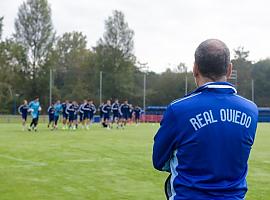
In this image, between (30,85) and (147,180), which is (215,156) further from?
(30,85)

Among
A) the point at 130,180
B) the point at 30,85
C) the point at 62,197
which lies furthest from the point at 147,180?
the point at 30,85

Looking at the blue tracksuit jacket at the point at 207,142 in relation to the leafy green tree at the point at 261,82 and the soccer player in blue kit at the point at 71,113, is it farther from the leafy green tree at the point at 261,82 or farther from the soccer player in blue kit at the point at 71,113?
the leafy green tree at the point at 261,82

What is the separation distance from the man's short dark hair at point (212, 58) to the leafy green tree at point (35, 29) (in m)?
70.5

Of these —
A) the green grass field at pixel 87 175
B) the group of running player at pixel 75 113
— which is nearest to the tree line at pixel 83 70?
the group of running player at pixel 75 113

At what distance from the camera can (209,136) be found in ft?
9.75

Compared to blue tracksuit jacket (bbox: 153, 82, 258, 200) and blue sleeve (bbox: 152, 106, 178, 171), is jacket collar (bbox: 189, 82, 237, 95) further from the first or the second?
blue sleeve (bbox: 152, 106, 178, 171)

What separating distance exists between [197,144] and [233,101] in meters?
0.34

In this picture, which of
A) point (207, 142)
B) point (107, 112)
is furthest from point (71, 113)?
point (207, 142)

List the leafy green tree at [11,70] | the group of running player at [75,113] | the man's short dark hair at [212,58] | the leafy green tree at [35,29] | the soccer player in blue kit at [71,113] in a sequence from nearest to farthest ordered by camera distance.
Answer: the man's short dark hair at [212,58], the group of running player at [75,113], the soccer player in blue kit at [71,113], the leafy green tree at [11,70], the leafy green tree at [35,29]

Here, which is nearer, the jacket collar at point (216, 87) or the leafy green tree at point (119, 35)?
the jacket collar at point (216, 87)

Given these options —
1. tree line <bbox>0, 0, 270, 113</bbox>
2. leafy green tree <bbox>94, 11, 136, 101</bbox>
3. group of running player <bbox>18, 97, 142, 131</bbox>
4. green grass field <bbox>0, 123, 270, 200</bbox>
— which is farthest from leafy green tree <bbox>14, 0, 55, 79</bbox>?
green grass field <bbox>0, 123, 270, 200</bbox>

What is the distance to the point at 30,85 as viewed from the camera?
67.9 m

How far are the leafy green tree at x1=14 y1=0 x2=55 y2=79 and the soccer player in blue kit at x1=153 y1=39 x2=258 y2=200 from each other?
7052cm

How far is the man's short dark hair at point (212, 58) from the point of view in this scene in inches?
121
